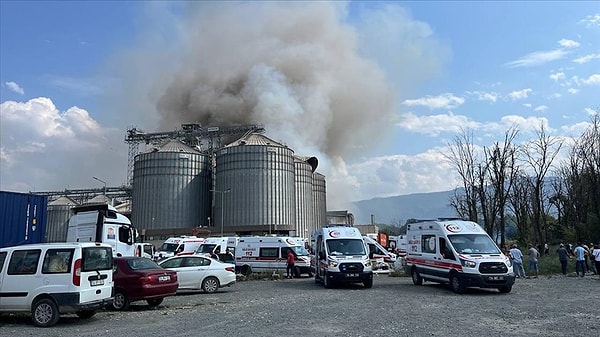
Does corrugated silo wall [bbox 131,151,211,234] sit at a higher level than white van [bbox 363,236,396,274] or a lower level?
higher

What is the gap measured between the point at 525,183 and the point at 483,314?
46992 millimetres

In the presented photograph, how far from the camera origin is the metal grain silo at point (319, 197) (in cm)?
8969

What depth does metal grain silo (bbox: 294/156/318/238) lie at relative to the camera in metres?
81.4

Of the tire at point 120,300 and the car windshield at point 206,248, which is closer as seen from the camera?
the tire at point 120,300

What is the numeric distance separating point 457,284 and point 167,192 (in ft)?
215

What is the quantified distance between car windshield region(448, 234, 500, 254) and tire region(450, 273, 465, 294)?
0.89 metres

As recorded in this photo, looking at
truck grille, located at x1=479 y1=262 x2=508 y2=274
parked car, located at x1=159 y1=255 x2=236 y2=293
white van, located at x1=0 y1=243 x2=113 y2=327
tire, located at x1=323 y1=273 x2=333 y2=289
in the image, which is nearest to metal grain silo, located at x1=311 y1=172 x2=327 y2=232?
tire, located at x1=323 y1=273 x2=333 y2=289

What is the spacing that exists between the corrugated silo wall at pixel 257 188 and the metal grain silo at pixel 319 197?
13487 mm

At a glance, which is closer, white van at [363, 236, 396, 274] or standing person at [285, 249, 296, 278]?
standing person at [285, 249, 296, 278]

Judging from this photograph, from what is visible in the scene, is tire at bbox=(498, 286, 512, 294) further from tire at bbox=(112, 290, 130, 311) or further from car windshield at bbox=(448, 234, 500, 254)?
tire at bbox=(112, 290, 130, 311)

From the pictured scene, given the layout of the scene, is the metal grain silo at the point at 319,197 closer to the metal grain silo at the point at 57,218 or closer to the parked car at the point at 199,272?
the metal grain silo at the point at 57,218

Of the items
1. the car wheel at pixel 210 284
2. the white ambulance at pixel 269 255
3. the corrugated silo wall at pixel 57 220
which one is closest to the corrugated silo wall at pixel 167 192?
the corrugated silo wall at pixel 57 220

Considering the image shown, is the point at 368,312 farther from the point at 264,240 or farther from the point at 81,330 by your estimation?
the point at 264,240

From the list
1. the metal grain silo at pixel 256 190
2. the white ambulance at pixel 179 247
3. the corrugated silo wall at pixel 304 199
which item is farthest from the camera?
the corrugated silo wall at pixel 304 199
